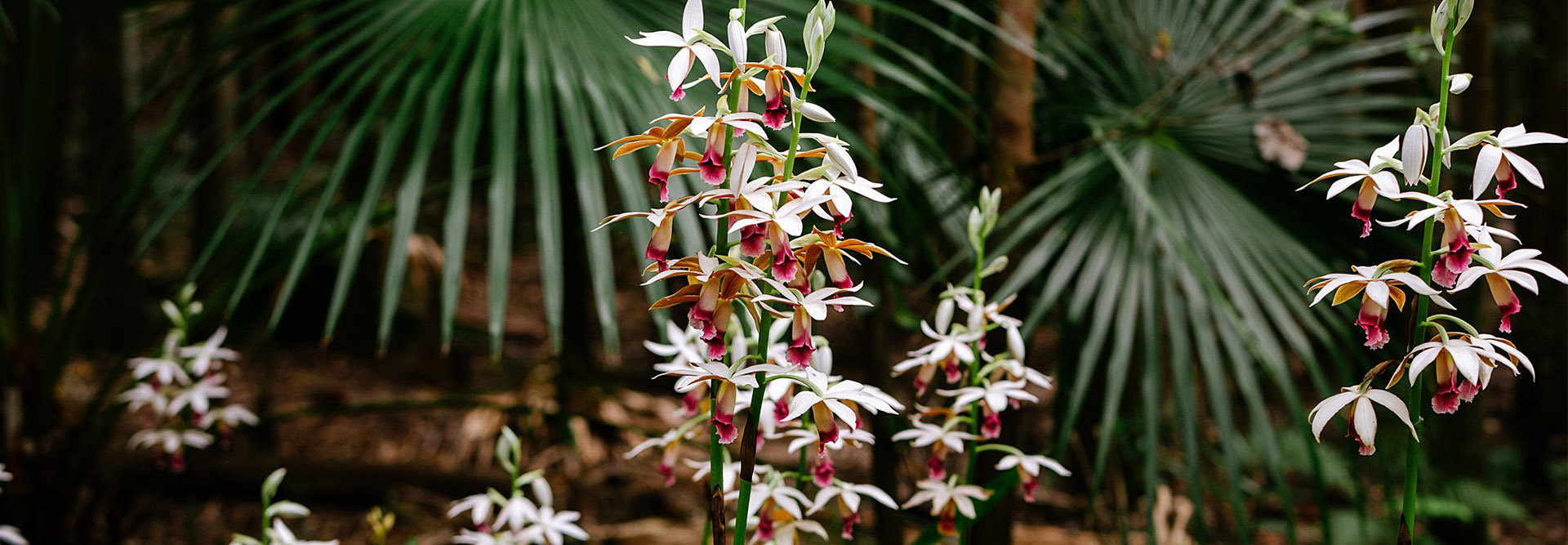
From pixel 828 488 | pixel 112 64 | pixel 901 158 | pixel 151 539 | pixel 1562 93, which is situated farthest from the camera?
Result: pixel 112 64

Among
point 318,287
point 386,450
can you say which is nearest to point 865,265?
point 386,450

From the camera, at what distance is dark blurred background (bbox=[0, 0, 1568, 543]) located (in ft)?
4.19

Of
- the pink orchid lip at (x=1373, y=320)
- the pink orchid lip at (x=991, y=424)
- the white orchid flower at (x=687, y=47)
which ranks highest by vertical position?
the white orchid flower at (x=687, y=47)

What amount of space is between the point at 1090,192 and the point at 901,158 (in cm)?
50

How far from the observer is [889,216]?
1.79 m

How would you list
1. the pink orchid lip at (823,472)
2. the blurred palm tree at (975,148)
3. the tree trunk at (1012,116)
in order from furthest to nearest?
the tree trunk at (1012,116) < the blurred palm tree at (975,148) < the pink orchid lip at (823,472)

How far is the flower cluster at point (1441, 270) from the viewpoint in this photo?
0.63 m

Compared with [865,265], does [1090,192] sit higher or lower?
higher

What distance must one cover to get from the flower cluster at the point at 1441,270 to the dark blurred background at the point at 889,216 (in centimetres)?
46

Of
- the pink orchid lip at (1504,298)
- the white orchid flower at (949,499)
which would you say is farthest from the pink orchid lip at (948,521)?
the pink orchid lip at (1504,298)

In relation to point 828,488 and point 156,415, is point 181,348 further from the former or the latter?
point 828,488

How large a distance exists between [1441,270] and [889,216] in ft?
3.82

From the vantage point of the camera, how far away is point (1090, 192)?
1660 millimetres

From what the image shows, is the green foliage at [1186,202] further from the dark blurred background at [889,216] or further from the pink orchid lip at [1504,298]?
the pink orchid lip at [1504,298]
